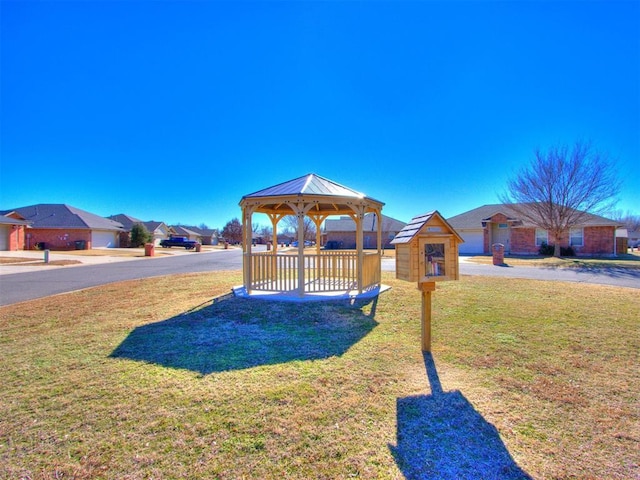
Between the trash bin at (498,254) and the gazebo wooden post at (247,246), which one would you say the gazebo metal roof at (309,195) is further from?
the trash bin at (498,254)

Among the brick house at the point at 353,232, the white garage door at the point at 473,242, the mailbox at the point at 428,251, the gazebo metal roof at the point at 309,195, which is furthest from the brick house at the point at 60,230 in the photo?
the white garage door at the point at 473,242

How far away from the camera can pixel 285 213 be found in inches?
419

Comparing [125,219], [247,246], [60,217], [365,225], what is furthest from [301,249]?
[125,219]

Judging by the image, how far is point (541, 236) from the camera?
24594 mm

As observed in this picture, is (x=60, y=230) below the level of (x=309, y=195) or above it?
above

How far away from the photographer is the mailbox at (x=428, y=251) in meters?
4.29

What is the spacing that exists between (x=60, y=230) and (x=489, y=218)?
44022mm

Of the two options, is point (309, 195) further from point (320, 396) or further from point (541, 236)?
point (541, 236)

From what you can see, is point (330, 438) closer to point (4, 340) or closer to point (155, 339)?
point (155, 339)

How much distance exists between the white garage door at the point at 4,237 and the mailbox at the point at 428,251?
126ft

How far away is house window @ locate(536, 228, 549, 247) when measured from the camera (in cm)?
2435

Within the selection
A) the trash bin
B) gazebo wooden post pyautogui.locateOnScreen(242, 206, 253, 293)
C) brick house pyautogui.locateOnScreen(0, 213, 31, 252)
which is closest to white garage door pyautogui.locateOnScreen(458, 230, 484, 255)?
the trash bin

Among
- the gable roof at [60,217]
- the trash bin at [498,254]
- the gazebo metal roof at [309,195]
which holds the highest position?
the gable roof at [60,217]

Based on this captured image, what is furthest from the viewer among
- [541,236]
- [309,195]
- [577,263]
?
[541,236]
